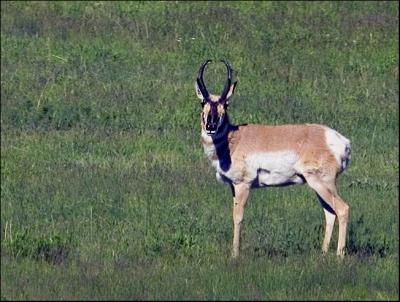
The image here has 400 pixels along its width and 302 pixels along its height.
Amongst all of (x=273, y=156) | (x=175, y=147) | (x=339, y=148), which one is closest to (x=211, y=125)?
(x=273, y=156)

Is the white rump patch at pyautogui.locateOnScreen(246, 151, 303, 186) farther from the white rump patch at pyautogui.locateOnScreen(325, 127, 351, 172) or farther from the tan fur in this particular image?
the white rump patch at pyautogui.locateOnScreen(325, 127, 351, 172)

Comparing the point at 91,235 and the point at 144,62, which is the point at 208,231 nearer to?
the point at 91,235

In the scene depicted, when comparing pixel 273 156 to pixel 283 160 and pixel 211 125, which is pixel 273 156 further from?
pixel 211 125

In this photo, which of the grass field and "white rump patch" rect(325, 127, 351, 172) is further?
"white rump patch" rect(325, 127, 351, 172)

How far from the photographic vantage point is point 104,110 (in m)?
18.3

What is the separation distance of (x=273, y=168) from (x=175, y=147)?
411cm

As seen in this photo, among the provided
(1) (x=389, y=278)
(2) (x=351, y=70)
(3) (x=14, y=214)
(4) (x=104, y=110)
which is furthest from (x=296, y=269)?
(2) (x=351, y=70)

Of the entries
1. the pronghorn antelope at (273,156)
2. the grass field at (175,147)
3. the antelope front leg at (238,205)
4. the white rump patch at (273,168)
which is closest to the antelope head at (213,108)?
the pronghorn antelope at (273,156)

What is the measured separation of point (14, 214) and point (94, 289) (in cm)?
286

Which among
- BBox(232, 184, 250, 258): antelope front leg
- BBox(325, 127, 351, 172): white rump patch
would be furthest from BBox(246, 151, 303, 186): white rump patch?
BBox(325, 127, 351, 172): white rump patch

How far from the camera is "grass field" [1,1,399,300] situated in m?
10.9

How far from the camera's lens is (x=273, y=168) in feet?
40.9

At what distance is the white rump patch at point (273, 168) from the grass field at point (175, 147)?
46 cm

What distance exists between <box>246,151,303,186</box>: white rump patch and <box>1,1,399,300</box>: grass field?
1.52 feet
